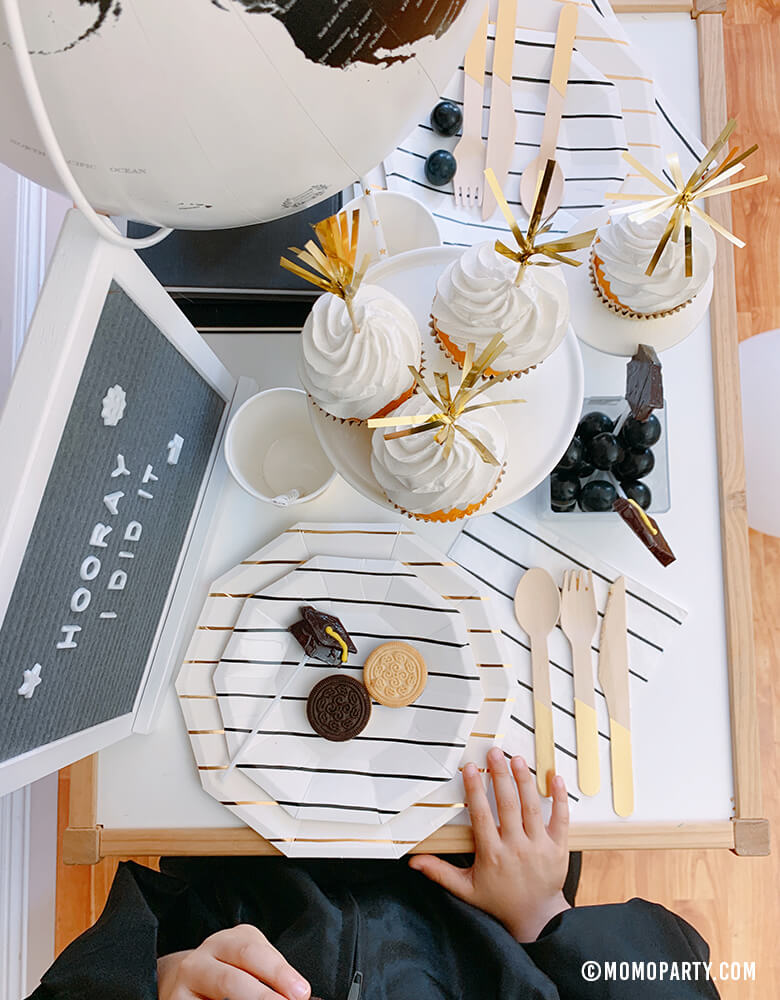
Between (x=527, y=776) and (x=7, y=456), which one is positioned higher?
(x=7, y=456)

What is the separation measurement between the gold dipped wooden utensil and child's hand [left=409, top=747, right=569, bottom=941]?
4cm

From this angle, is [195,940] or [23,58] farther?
[195,940]

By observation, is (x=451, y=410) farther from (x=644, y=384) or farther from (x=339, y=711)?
(x=339, y=711)

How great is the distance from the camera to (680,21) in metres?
1.02

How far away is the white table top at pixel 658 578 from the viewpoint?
35.9 inches

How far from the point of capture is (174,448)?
79cm

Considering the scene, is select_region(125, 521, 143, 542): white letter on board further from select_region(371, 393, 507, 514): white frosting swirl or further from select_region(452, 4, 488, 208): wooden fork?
select_region(452, 4, 488, 208): wooden fork

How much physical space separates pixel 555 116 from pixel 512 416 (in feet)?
1.46

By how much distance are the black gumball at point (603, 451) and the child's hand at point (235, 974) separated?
0.64 m

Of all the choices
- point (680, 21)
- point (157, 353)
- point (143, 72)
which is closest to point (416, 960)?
point (157, 353)

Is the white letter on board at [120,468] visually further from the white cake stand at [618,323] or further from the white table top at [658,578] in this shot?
the white cake stand at [618,323]

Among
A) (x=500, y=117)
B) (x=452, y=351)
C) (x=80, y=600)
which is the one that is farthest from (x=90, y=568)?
(x=500, y=117)

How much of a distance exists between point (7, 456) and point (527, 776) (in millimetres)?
670

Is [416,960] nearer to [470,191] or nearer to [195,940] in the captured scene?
[195,940]
